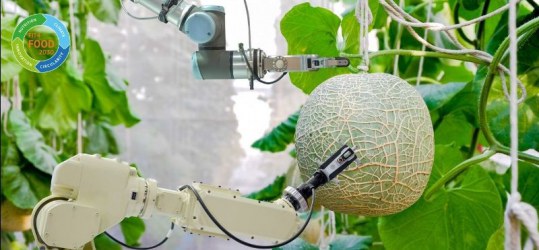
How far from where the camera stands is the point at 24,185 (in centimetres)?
124

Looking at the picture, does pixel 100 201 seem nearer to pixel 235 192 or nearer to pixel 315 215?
pixel 235 192

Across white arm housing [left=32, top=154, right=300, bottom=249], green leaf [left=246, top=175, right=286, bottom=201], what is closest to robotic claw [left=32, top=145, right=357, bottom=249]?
white arm housing [left=32, top=154, right=300, bottom=249]

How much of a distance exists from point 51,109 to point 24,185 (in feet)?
0.61

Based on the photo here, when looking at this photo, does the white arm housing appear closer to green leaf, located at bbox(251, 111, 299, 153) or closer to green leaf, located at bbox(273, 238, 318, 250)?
green leaf, located at bbox(273, 238, 318, 250)

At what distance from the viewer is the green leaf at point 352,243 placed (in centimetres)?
91

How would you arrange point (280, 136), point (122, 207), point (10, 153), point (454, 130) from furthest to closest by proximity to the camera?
1. point (10, 153)
2. point (280, 136)
3. point (454, 130)
4. point (122, 207)

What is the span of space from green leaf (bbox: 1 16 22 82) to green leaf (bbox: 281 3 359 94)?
507mm

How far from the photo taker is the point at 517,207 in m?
0.43

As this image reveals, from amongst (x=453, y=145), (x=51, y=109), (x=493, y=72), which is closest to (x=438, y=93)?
(x=453, y=145)

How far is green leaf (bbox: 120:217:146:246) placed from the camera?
106cm

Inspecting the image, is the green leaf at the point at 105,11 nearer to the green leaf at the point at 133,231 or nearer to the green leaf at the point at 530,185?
the green leaf at the point at 133,231

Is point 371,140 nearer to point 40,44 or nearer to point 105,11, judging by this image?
point 40,44

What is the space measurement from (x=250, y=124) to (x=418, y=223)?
50 cm

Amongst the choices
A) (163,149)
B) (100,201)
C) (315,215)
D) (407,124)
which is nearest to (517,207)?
(407,124)
